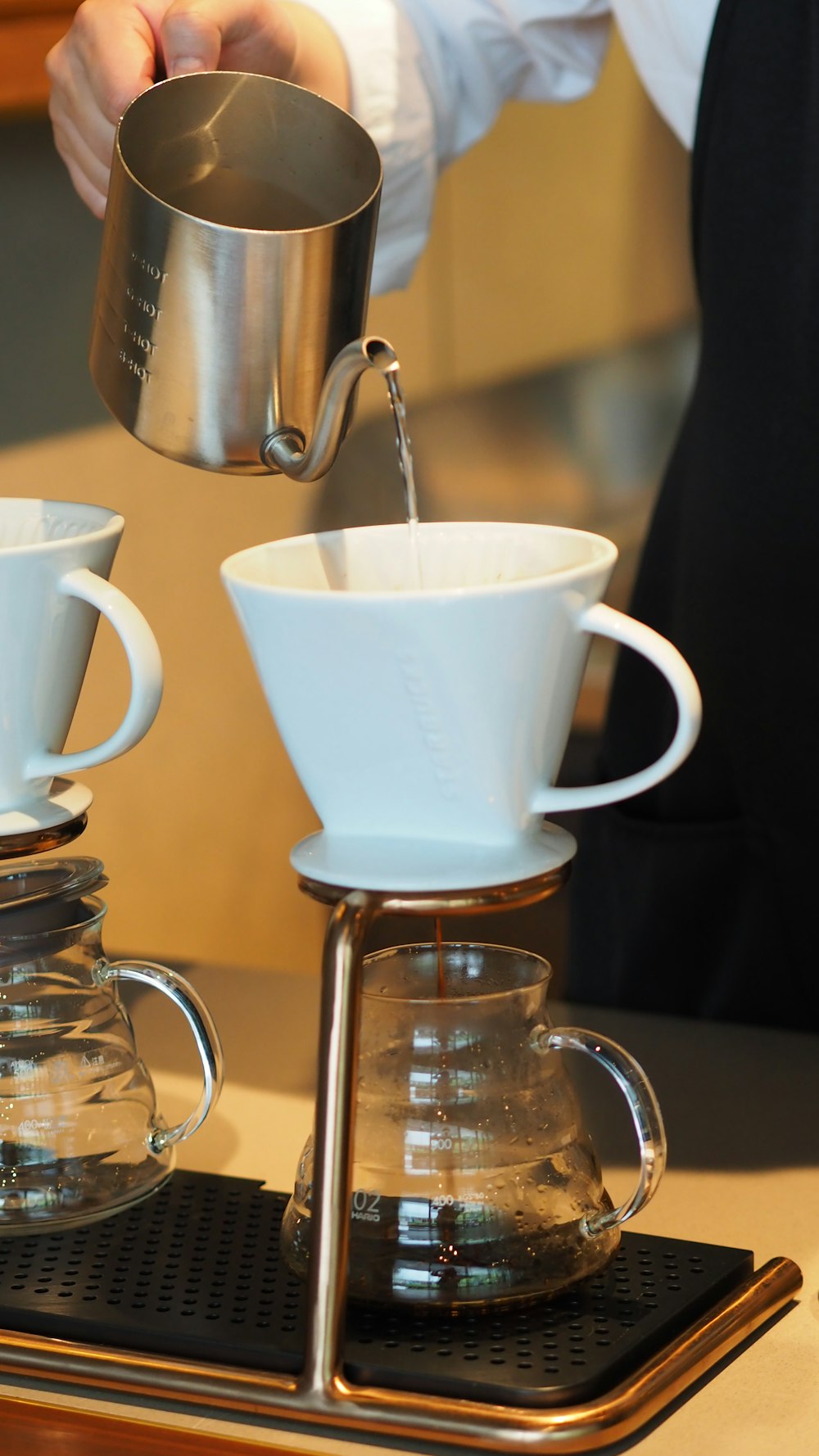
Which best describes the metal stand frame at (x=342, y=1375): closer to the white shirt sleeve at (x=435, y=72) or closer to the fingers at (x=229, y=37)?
the fingers at (x=229, y=37)

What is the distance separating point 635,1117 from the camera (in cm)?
52

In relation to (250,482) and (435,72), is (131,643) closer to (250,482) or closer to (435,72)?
(435,72)

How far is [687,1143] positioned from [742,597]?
13.3 inches

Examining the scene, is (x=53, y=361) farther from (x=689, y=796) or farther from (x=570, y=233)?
(x=570, y=233)

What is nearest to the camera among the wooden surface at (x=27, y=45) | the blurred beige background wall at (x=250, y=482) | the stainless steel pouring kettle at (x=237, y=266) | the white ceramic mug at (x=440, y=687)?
the white ceramic mug at (x=440, y=687)

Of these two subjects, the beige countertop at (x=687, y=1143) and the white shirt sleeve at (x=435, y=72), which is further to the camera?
the white shirt sleeve at (x=435, y=72)

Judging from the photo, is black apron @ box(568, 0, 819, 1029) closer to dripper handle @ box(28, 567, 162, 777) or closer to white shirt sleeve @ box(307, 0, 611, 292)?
white shirt sleeve @ box(307, 0, 611, 292)

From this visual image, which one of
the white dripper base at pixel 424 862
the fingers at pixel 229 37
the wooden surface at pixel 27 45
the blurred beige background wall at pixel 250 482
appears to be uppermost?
the fingers at pixel 229 37

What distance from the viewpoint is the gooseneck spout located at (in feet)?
1.69

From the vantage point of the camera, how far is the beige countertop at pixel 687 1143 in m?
0.50

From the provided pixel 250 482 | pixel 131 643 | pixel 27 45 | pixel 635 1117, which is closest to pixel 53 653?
pixel 131 643

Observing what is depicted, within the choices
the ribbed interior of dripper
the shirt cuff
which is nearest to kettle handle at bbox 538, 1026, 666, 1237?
the ribbed interior of dripper

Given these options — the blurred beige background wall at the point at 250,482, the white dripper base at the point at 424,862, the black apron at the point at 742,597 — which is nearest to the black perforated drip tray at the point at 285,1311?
the white dripper base at the point at 424,862

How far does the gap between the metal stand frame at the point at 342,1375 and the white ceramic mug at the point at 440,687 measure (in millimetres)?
25
